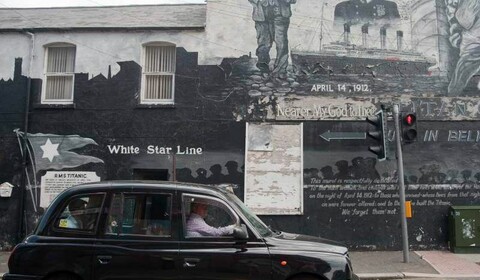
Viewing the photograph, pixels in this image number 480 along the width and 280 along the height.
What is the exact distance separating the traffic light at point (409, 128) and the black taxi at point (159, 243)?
17.9 ft

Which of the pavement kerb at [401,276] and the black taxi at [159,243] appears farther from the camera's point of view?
the pavement kerb at [401,276]

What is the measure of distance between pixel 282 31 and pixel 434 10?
417 centimetres

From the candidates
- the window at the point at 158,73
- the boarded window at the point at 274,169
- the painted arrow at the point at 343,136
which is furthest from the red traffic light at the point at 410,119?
the window at the point at 158,73

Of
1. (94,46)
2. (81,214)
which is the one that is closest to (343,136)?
(94,46)

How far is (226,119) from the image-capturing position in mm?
12422

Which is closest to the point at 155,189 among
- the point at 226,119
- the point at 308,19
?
the point at 226,119

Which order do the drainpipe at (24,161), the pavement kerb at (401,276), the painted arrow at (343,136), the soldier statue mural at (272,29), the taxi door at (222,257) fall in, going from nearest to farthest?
the taxi door at (222,257), the pavement kerb at (401,276), the painted arrow at (343,136), the drainpipe at (24,161), the soldier statue mural at (272,29)

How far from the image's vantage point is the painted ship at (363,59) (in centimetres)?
1248

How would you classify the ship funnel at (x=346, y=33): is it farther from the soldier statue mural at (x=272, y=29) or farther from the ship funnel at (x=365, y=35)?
the soldier statue mural at (x=272, y=29)

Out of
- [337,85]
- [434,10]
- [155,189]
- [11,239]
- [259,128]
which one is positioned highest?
[434,10]

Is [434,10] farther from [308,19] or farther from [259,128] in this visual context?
[259,128]

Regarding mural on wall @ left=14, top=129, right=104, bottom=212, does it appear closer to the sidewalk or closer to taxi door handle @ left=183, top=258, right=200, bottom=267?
the sidewalk

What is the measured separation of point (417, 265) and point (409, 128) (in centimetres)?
298

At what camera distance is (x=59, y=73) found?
42.7 feet
